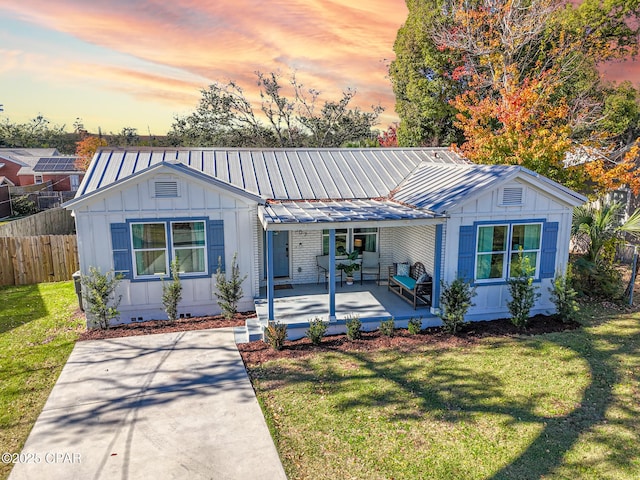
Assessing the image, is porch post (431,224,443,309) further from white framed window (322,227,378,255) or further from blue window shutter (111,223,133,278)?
blue window shutter (111,223,133,278)

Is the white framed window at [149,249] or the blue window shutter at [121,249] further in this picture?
the white framed window at [149,249]

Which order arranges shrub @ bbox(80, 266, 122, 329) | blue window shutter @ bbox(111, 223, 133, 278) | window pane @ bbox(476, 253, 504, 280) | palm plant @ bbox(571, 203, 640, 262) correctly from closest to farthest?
shrub @ bbox(80, 266, 122, 329), blue window shutter @ bbox(111, 223, 133, 278), window pane @ bbox(476, 253, 504, 280), palm plant @ bbox(571, 203, 640, 262)

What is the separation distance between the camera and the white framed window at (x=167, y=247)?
11.1 m

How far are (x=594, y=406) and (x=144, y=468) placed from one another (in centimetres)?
726

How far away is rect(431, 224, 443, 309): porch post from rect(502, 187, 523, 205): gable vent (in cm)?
185

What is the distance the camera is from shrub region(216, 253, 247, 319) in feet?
37.3

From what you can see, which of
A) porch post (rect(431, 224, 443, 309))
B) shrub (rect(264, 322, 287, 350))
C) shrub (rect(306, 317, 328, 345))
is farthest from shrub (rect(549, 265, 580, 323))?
shrub (rect(264, 322, 287, 350))

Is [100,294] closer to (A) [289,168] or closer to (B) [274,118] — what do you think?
(A) [289,168]

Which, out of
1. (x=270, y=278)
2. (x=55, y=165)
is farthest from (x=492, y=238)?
(x=55, y=165)

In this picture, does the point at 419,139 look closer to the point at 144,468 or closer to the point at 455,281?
the point at 455,281

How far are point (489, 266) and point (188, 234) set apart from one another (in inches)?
315

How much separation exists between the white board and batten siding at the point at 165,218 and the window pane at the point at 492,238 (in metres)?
6.00

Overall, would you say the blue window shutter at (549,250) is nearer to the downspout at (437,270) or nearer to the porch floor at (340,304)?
the downspout at (437,270)

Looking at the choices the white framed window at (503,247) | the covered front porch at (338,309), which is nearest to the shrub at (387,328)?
the covered front porch at (338,309)
